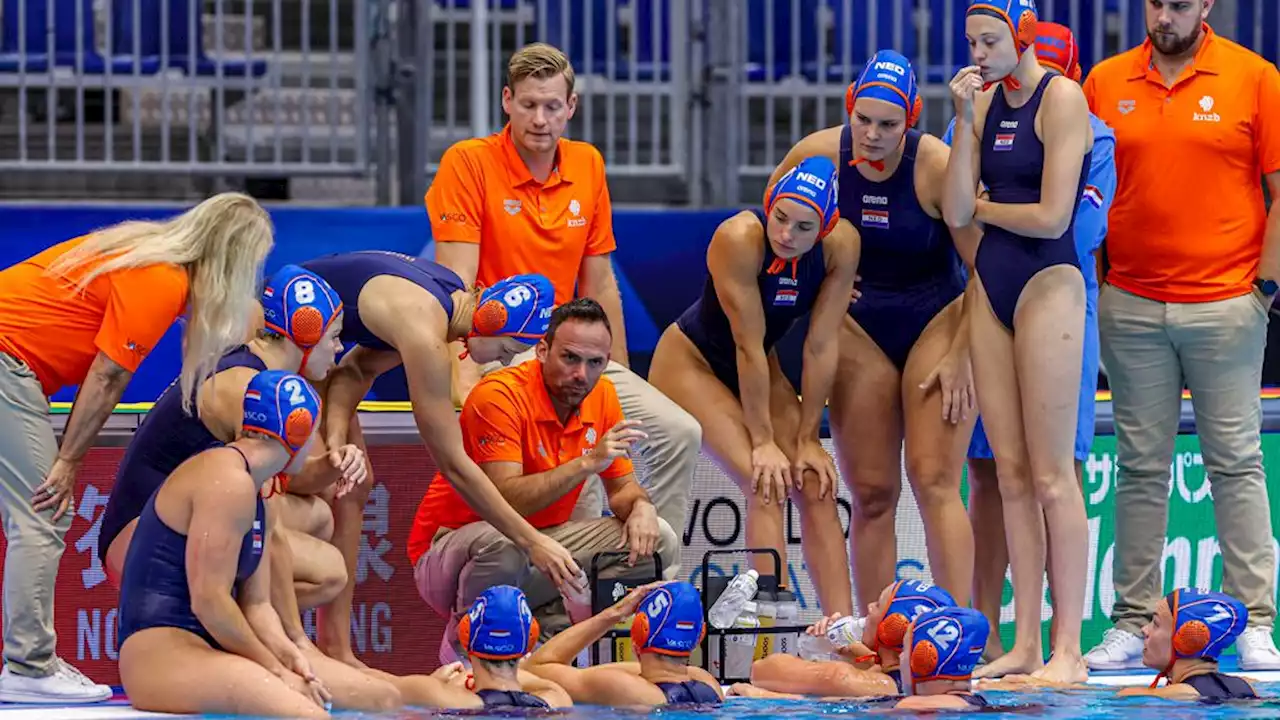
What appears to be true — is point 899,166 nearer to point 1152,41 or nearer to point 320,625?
point 1152,41

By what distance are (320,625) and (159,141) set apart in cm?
328

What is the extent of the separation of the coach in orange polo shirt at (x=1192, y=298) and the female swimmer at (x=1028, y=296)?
2.18ft

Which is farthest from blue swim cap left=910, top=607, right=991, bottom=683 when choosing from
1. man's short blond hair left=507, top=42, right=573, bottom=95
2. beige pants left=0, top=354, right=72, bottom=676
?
beige pants left=0, top=354, right=72, bottom=676

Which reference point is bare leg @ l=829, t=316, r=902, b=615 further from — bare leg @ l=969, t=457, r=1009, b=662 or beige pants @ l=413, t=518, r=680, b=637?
beige pants @ l=413, t=518, r=680, b=637

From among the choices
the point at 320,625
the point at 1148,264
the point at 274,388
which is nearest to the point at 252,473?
the point at 274,388

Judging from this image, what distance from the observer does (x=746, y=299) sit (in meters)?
6.50

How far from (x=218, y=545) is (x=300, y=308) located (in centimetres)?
80

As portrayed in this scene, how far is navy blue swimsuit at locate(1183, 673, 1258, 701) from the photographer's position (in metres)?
5.93

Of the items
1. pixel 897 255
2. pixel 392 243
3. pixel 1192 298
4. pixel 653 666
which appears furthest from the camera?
pixel 392 243

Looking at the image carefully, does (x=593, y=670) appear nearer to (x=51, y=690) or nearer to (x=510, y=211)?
(x=51, y=690)

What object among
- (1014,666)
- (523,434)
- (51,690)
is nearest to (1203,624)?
(1014,666)

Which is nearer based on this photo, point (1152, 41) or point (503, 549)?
point (503, 549)

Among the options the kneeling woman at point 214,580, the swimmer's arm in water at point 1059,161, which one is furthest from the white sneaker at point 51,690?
the swimmer's arm in water at point 1059,161

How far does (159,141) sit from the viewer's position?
9.10m
